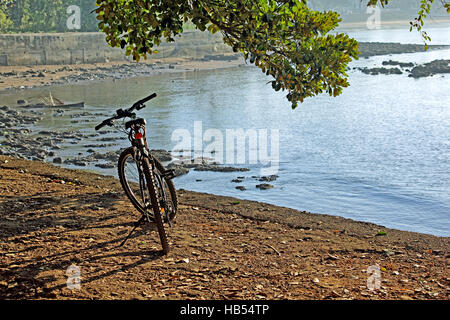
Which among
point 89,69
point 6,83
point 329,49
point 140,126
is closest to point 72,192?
point 140,126

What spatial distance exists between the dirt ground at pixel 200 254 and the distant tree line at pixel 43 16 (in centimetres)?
5221

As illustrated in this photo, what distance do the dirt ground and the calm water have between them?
4.70m

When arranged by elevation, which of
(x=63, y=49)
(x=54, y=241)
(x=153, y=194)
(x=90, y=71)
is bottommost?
(x=54, y=241)

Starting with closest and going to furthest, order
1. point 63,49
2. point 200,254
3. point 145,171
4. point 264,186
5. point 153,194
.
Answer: point 153,194 → point 145,171 → point 200,254 → point 264,186 → point 63,49

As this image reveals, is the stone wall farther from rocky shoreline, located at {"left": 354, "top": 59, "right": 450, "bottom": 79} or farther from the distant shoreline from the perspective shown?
the distant shoreline

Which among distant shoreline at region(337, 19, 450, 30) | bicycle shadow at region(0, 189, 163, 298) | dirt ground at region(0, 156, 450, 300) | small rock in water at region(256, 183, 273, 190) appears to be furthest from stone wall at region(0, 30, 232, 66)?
distant shoreline at region(337, 19, 450, 30)

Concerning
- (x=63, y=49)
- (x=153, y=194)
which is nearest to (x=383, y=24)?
(x=63, y=49)

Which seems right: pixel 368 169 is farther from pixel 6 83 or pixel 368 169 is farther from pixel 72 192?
pixel 6 83

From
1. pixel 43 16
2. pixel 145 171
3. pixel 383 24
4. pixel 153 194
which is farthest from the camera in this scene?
pixel 383 24

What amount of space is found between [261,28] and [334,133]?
59.2 feet

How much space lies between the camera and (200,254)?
6.52 meters

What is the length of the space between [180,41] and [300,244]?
5754cm

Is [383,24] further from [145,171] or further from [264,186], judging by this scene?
[145,171]

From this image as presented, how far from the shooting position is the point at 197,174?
54.4 feet
